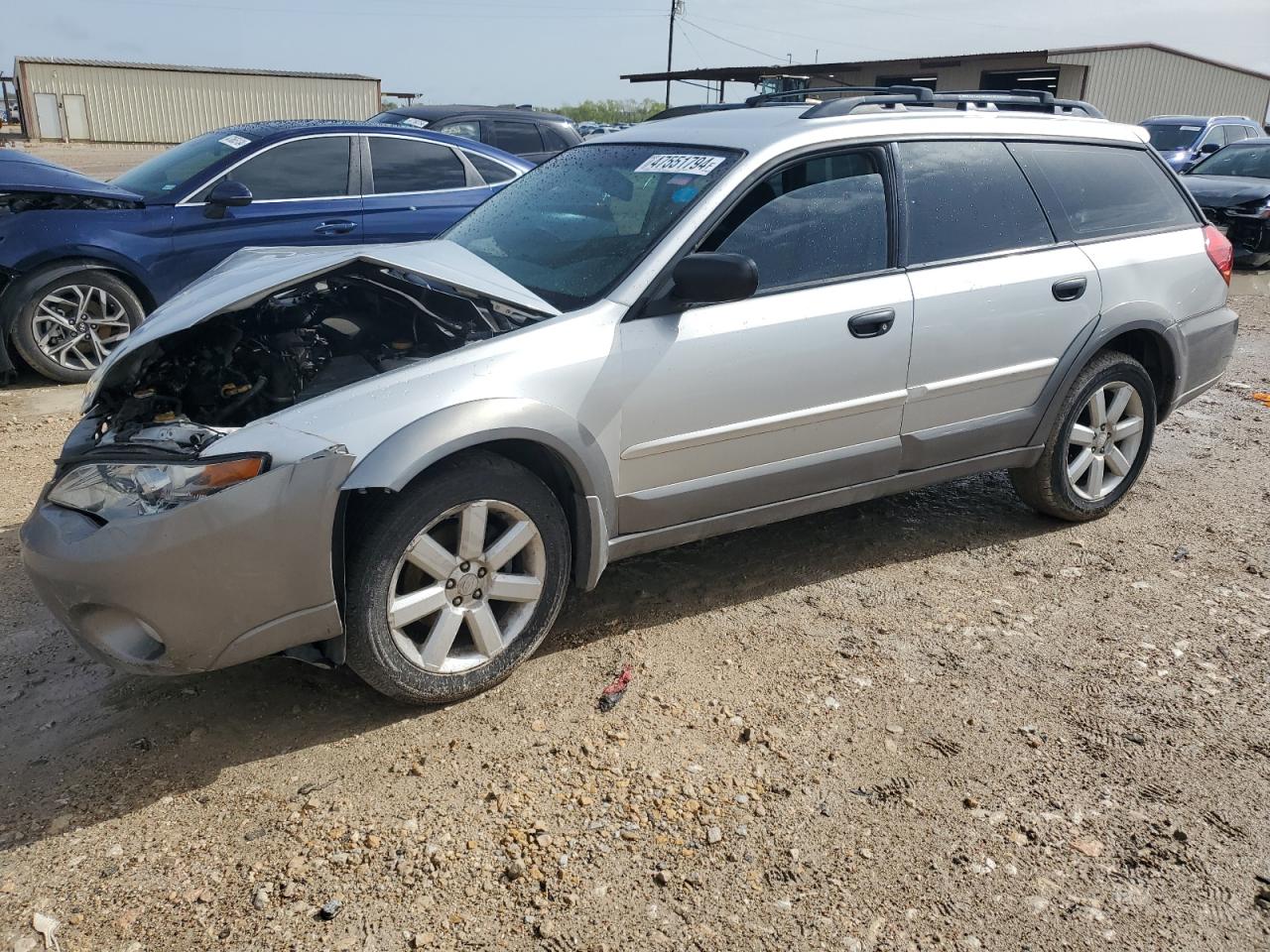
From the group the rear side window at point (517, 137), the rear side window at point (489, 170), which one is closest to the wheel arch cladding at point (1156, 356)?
the rear side window at point (489, 170)

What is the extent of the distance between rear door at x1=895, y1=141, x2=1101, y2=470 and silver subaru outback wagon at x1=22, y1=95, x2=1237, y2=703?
0.05 ft

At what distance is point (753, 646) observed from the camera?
366 centimetres

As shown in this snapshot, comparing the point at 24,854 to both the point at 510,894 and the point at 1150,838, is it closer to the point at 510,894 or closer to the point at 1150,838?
the point at 510,894

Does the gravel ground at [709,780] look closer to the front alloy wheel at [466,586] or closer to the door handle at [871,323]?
the front alloy wheel at [466,586]

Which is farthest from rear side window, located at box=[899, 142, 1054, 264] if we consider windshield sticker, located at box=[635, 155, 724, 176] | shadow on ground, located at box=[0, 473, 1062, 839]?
shadow on ground, located at box=[0, 473, 1062, 839]

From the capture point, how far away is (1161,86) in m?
31.7

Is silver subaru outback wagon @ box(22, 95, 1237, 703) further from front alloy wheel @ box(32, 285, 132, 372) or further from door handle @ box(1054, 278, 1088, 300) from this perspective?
front alloy wheel @ box(32, 285, 132, 372)

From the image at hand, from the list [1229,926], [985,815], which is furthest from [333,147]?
[1229,926]

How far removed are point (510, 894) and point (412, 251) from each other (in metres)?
2.29

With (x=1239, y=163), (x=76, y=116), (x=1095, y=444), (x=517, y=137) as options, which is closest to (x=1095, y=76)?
(x=1239, y=163)

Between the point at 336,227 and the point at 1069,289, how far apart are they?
501cm

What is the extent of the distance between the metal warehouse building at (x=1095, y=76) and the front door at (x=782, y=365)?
24.2 meters

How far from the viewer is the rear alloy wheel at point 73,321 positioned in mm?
A: 6371

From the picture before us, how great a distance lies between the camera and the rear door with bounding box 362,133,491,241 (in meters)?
7.45
